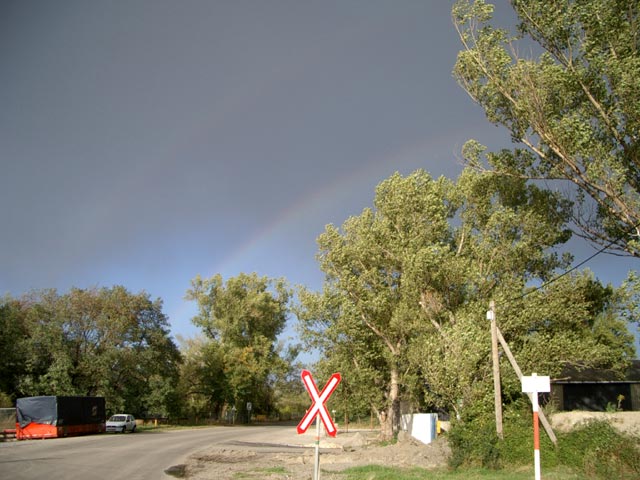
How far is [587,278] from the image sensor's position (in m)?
29.0

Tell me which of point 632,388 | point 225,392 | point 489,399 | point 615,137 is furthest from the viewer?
point 225,392

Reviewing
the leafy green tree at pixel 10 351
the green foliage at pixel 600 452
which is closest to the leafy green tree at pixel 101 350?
the leafy green tree at pixel 10 351

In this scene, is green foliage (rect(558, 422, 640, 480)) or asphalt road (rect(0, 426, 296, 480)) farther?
asphalt road (rect(0, 426, 296, 480))

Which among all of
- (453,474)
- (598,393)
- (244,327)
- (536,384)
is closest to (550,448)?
(453,474)

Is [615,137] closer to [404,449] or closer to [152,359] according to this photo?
[404,449]

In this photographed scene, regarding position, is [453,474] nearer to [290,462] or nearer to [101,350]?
[290,462]

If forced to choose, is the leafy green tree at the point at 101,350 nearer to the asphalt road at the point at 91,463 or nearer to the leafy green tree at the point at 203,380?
the leafy green tree at the point at 203,380

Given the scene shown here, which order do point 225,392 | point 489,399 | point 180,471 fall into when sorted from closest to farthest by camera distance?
point 180,471
point 489,399
point 225,392

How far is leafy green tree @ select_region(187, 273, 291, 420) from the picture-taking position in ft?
219

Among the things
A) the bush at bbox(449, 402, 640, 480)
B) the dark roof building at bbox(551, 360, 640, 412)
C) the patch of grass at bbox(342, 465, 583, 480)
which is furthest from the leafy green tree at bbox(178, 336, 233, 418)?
the patch of grass at bbox(342, 465, 583, 480)

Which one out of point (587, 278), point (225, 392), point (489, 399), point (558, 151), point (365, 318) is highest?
point (558, 151)

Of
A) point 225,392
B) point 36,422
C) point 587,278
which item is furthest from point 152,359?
point 587,278

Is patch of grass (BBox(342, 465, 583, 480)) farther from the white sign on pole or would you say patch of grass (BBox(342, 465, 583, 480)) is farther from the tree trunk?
the tree trunk

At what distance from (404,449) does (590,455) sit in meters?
9.59
